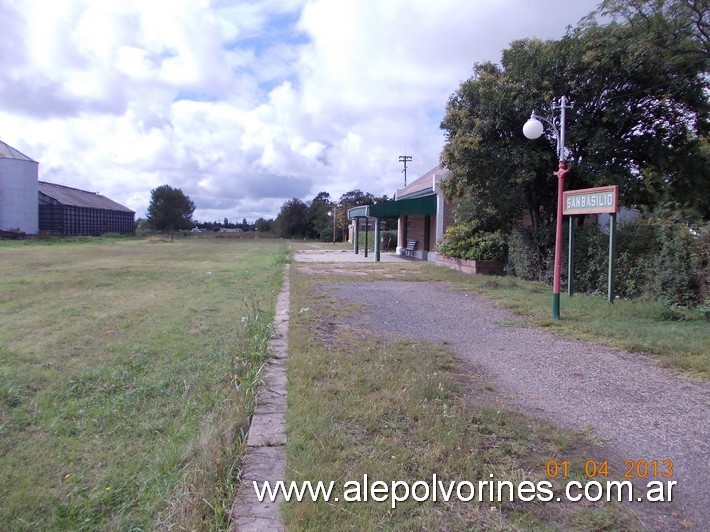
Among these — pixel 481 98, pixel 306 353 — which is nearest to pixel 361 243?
pixel 481 98

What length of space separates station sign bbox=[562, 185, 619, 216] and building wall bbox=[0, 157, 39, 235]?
62.9 meters

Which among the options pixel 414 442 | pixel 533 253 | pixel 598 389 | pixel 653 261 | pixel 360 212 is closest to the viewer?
pixel 414 442

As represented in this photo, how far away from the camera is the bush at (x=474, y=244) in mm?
16125

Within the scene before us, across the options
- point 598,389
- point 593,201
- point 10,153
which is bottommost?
point 598,389

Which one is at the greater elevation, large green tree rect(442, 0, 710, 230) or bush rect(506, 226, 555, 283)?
large green tree rect(442, 0, 710, 230)

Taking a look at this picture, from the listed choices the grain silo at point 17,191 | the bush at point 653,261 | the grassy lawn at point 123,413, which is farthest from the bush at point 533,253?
the grain silo at point 17,191

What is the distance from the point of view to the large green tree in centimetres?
1217

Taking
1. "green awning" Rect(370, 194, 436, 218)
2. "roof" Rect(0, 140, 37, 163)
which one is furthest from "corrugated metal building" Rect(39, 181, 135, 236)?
"green awning" Rect(370, 194, 436, 218)

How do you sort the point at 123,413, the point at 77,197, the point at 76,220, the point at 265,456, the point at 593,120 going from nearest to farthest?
1. the point at 265,456
2. the point at 123,413
3. the point at 593,120
4. the point at 76,220
5. the point at 77,197

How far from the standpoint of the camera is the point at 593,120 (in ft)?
42.7

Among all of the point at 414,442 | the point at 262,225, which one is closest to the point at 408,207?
the point at 414,442

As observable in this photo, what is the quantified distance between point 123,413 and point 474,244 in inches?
536
